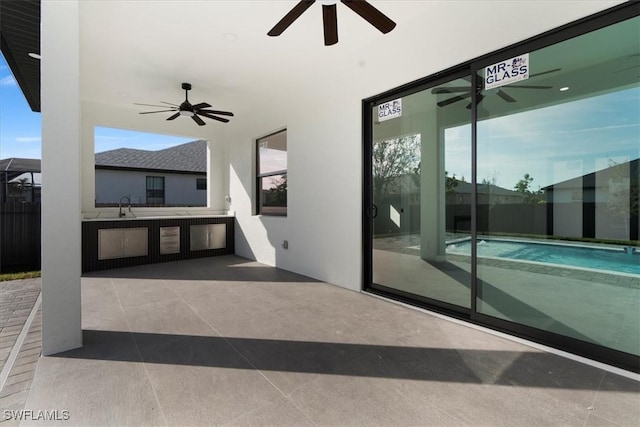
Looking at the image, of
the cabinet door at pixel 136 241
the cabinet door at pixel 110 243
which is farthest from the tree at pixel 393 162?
the cabinet door at pixel 110 243

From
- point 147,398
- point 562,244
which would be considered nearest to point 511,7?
point 562,244

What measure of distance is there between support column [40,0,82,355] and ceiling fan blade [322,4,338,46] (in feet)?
6.16

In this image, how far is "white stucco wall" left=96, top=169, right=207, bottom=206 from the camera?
12.0 m

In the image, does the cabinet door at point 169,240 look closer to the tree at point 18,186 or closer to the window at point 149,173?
the tree at point 18,186

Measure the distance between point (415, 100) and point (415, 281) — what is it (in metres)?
2.05

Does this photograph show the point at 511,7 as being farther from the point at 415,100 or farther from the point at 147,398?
the point at 147,398

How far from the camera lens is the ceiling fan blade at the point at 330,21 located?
2424mm

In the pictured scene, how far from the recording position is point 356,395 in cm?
185

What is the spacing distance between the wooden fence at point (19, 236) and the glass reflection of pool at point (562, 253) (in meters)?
7.14

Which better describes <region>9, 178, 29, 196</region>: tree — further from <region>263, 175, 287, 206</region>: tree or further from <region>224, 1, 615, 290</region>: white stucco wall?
<region>263, 175, 287, 206</region>: tree

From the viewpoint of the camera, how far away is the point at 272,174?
596cm

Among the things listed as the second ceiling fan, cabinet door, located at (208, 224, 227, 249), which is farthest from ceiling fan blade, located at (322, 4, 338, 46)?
cabinet door, located at (208, 224, 227, 249)

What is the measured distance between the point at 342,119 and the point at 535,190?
8.08 feet

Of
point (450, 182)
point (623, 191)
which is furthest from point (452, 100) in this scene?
point (623, 191)
